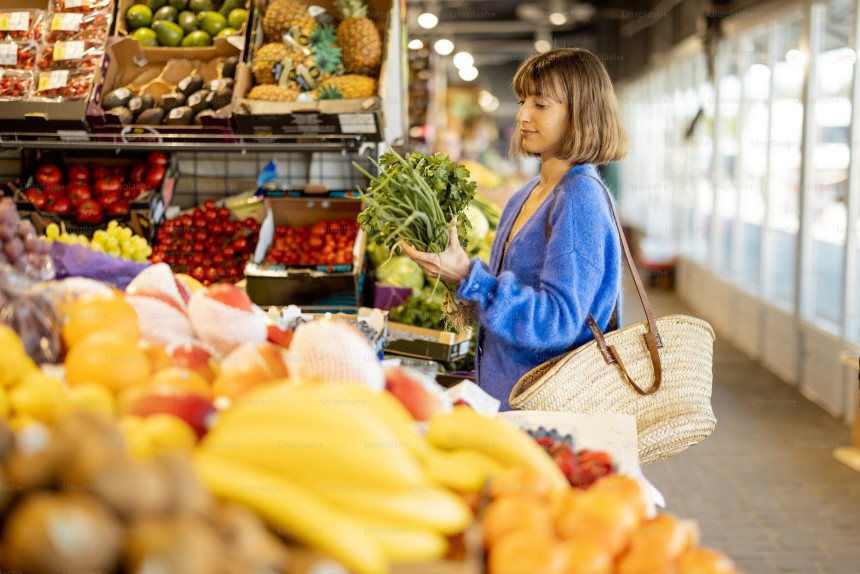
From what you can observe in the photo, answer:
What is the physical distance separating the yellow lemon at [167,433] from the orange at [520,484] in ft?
1.33

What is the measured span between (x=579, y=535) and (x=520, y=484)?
110mm

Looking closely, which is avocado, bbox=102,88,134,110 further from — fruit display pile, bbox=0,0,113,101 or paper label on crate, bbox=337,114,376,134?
paper label on crate, bbox=337,114,376,134

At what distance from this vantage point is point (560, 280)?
2088 millimetres

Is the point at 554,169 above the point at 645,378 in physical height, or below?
above

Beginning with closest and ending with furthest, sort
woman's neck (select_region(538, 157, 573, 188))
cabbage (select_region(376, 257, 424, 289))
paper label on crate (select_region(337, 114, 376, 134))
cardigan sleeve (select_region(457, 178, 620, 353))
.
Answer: cardigan sleeve (select_region(457, 178, 620, 353))
woman's neck (select_region(538, 157, 573, 188))
paper label on crate (select_region(337, 114, 376, 134))
cabbage (select_region(376, 257, 424, 289))

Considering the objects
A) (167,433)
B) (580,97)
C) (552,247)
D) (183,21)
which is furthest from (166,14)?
(167,433)

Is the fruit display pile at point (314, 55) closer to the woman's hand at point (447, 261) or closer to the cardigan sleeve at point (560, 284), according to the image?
the woman's hand at point (447, 261)

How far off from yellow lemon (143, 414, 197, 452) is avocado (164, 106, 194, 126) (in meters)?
2.67

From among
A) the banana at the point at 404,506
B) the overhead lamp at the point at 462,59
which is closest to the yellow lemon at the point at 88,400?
the banana at the point at 404,506

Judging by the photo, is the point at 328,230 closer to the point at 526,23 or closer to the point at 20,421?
the point at 20,421

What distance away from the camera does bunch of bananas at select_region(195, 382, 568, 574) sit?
91cm

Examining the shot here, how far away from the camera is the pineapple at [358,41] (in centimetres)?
358

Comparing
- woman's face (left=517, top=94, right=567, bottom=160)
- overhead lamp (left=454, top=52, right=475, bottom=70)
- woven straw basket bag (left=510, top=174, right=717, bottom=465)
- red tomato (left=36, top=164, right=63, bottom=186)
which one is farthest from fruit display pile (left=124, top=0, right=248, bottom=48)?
overhead lamp (left=454, top=52, right=475, bottom=70)

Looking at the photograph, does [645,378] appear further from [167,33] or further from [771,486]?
[167,33]
